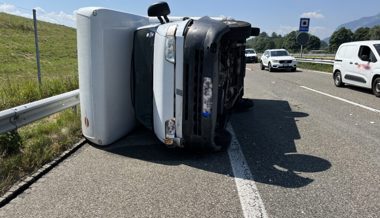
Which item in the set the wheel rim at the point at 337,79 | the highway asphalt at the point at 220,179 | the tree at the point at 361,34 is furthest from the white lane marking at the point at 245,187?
the tree at the point at 361,34

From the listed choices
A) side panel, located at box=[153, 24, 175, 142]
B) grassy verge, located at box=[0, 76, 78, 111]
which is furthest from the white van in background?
grassy verge, located at box=[0, 76, 78, 111]

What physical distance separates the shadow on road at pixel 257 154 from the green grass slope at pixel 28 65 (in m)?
3.40

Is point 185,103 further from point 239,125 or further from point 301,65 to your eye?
point 301,65

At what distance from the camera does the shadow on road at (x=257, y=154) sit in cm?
474

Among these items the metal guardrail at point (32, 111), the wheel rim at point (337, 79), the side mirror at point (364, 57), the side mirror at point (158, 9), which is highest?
the side mirror at point (158, 9)

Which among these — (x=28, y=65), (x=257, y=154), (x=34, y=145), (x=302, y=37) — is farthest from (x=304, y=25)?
(x=34, y=145)

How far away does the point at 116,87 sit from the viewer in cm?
602

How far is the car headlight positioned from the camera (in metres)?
5.14

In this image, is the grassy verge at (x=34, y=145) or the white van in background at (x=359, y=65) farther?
the white van in background at (x=359, y=65)

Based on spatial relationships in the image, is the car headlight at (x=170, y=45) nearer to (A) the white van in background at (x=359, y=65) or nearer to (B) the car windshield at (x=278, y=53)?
(A) the white van in background at (x=359, y=65)

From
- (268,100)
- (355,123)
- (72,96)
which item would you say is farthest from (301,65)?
(72,96)

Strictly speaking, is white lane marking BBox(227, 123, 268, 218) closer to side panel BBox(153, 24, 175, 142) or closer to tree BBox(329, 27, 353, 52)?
side panel BBox(153, 24, 175, 142)

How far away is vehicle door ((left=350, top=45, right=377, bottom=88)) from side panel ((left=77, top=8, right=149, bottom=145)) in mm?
9254

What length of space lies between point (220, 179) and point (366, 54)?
34.4 feet
